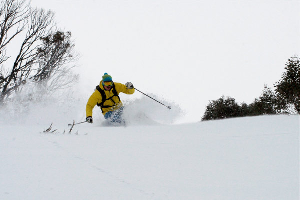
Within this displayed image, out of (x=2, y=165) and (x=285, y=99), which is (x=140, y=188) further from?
(x=285, y=99)

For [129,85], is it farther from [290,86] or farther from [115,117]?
[290,86]

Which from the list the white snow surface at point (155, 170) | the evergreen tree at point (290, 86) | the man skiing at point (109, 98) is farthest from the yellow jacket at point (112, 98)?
the evergreen tree at point (290, 86)

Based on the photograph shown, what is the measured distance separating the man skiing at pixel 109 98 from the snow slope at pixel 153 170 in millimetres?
3865

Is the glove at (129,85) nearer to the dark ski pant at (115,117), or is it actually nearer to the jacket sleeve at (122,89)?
the jacket sleeve at (122,89)

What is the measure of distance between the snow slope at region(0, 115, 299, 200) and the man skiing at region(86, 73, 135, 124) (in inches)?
152

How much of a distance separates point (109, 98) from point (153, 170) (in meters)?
5.38

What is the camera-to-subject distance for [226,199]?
1673mm

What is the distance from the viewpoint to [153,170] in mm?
2230

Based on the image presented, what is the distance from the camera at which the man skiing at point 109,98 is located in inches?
280

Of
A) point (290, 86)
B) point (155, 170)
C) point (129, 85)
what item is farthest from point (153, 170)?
point (290, 86)

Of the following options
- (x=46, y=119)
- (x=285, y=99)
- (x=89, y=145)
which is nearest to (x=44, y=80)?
(x=46, y=119)

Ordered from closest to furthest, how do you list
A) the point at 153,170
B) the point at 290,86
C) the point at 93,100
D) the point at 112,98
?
the point at 153,170, the point at 93,100, the point at 112,98, the point at 290,86

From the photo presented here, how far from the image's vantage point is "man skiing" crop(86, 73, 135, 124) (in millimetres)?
7121

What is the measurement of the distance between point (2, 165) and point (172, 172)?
1.34 metres
